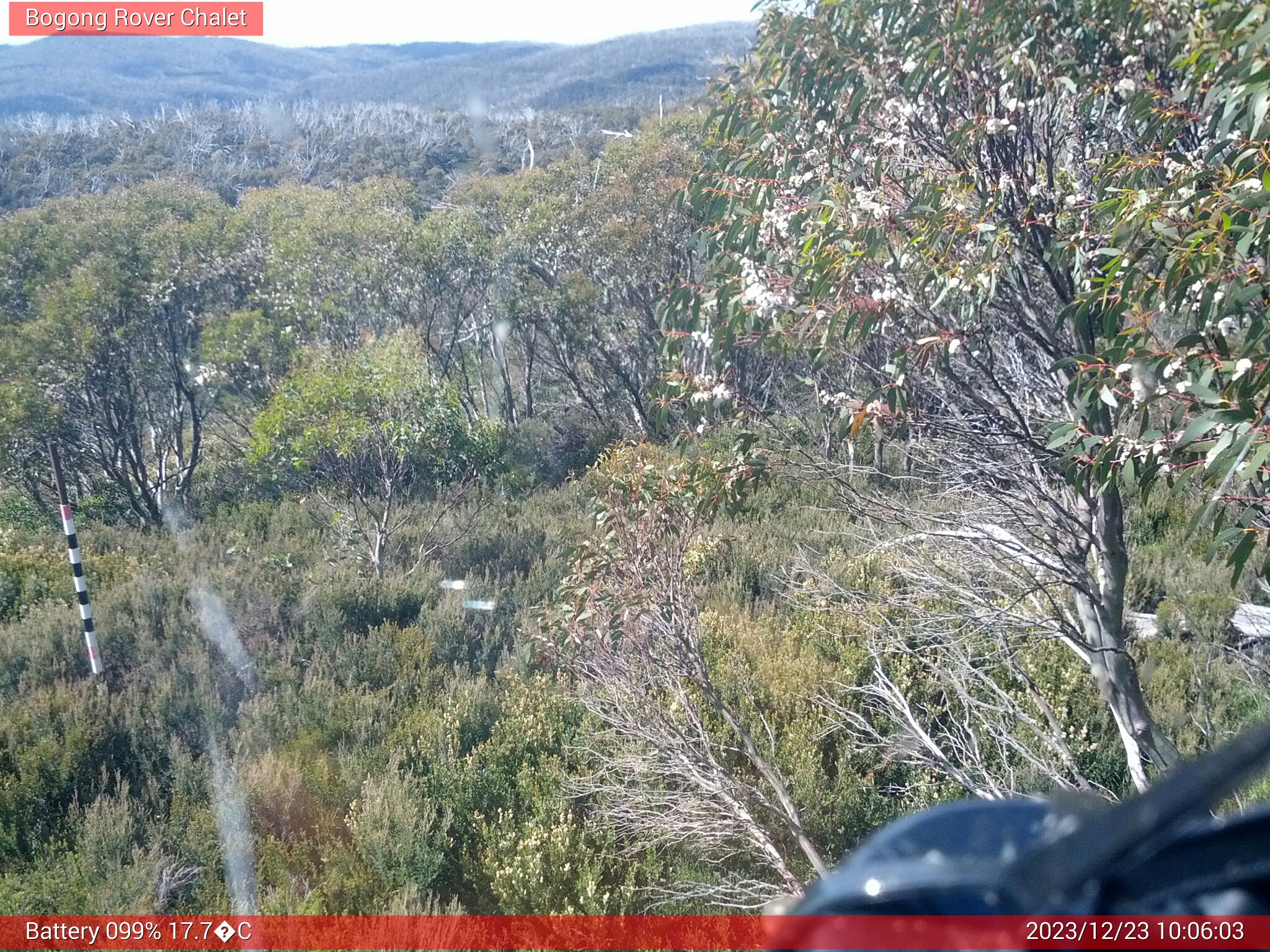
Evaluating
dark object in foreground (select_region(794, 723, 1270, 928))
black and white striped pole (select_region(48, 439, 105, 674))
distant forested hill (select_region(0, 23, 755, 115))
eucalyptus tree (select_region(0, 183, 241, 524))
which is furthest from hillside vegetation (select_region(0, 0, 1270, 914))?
distant forested hill (select_region(0, 23, 755, 115))

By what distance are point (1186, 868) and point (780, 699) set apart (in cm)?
485

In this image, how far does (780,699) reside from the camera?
225 inches

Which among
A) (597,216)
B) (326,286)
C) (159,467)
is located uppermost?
(597,216)

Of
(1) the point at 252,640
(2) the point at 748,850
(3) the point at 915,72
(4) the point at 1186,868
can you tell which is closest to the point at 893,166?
(3) the point at 915,72

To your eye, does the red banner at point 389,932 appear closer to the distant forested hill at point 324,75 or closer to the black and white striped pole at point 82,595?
the black and white striped pole at point 82,595

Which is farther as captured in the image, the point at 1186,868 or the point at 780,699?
the point at 780,699

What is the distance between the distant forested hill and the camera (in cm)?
3853

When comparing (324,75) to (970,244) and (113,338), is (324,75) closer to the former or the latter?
(113,338)

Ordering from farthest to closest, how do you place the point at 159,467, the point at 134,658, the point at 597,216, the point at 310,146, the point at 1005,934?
the point at 310,146 < the point at 597,216 < the point at 159,467 < the point at 134,658 < the point at 1005,934

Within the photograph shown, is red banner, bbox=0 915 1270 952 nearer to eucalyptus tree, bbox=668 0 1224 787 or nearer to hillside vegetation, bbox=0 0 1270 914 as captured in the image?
hillside vegetation, bbox=0 0 1270 914

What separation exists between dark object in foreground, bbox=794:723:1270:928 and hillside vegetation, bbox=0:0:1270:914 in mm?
1402

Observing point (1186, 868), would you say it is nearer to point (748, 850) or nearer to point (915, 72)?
point (915, 72)

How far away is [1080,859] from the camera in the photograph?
82cm

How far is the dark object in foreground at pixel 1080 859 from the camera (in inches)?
32.8
